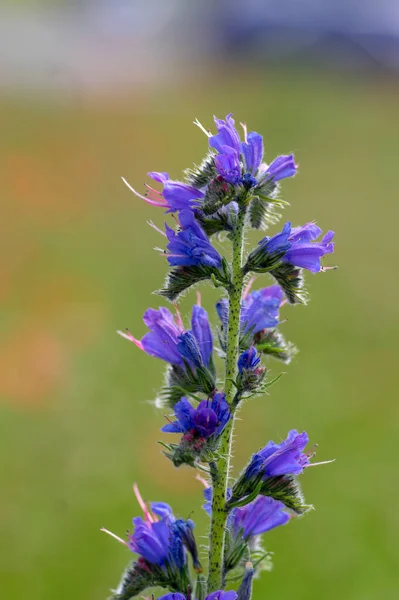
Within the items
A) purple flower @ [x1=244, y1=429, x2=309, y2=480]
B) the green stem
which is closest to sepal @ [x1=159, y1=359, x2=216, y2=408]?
the green stem

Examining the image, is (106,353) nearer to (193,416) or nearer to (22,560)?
(22,560)

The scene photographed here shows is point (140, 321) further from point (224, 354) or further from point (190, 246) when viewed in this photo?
point (190, 246)

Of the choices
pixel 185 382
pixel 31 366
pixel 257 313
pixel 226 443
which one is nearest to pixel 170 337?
pixel 185 382

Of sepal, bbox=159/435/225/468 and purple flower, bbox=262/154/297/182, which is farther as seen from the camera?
purple flower, bbox=262/154/297/182

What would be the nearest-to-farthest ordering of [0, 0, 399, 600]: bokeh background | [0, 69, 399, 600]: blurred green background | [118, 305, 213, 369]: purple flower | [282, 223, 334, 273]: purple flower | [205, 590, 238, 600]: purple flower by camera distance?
[205, 590, 238, 600]: purple flower
[282, 223, 334, 273]: purple flower
[118, 305, 213, 369]: purple flower
[0, 69, 399, 600]: blurred green background
[0, 0, 399, 600]: bokeh background

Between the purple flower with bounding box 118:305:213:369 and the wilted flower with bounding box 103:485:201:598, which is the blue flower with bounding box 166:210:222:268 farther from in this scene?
the wilted flower with bounding box 103:485:201:598

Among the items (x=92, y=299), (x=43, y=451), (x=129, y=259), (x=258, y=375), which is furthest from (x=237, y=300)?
(x=129, y=259)

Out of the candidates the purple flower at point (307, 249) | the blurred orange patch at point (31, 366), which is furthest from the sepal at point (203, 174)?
the blurred orange patch at point (31, 366)
